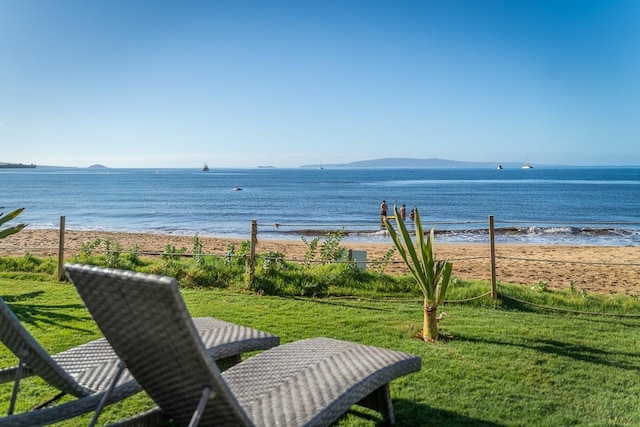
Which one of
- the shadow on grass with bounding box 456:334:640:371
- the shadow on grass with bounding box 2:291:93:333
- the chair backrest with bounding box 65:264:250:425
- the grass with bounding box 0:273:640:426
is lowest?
the shadow on grass with bounding box 456:334:640:371

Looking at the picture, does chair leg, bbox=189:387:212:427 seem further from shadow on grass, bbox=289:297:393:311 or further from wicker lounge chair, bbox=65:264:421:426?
shadow on grass, bbox=289:297:393:311

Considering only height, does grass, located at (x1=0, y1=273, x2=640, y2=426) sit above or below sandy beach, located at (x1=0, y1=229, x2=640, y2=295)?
above

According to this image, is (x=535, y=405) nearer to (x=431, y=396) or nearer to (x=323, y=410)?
(x=431, y=396)

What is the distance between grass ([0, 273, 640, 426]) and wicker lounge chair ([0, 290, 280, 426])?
17.3 inches

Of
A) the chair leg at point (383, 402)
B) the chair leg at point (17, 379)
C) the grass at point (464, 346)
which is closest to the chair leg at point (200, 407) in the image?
the chair leg at point (17, 379)

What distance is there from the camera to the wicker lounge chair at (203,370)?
1952 mm

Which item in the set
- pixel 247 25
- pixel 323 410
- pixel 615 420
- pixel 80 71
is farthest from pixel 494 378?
pixel 80 71

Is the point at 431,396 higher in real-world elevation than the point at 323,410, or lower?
lower

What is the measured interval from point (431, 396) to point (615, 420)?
106cm

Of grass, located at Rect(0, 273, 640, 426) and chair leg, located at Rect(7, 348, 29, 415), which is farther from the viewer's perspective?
grass, located at Rect(0, 273, 640, 426)

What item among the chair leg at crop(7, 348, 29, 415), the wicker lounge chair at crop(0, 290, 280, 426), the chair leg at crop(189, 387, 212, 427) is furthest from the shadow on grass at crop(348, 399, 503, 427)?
the chair leg at crop(7, 348, 29, 415)

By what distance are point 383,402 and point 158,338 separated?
152 centimetres

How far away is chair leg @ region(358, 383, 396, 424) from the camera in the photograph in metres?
3.04

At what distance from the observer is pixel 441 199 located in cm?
4775
